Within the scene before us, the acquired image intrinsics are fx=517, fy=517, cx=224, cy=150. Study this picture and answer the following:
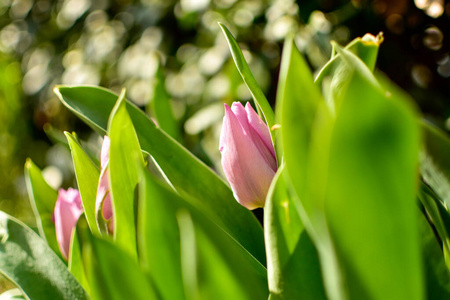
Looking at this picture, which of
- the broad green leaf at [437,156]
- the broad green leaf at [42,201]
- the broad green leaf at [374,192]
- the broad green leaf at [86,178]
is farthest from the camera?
the broad green leaf at [42,201]

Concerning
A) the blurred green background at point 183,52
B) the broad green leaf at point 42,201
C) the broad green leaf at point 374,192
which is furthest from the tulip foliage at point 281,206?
the blurred green background at point 183,52

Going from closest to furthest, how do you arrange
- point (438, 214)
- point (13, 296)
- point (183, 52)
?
point (438, 214)
point (13, 296)
point (183, 52)

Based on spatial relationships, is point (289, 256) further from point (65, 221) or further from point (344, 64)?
point (65, 221)

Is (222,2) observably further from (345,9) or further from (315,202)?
(315,202)

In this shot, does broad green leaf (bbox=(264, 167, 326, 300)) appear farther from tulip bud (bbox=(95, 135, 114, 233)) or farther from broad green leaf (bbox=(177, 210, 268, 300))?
tulip bud (bbox=(95, 135, 114, 233))

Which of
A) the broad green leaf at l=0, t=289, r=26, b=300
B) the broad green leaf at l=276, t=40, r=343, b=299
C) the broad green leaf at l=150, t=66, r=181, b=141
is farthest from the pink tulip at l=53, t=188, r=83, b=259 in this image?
the broad green leaf at l=276, t=40, r=343, b=299

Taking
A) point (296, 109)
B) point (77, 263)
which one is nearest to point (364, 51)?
point (296, 109)

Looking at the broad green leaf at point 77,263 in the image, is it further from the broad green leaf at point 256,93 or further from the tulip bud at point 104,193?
the broad green leaf at point 256,93
